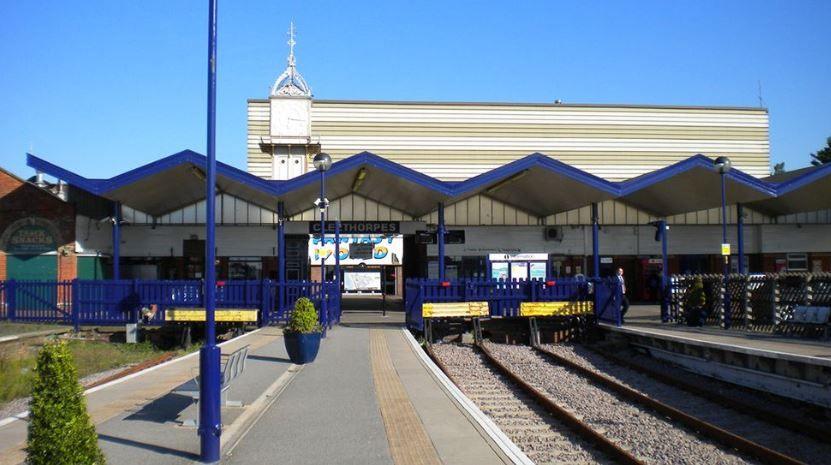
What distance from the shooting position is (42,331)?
66.6 feet

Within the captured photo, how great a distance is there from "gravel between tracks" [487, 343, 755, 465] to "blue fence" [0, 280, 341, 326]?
8.45 m

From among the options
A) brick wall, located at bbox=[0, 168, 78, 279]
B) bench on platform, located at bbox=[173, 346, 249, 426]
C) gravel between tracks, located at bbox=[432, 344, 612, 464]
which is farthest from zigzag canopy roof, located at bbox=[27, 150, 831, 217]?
bench on platform, located at bbox=[173, 346, 249, 426]

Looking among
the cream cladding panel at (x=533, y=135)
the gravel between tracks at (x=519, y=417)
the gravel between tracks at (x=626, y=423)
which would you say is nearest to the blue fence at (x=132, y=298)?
the gravel between tracks at (x=519, y=417)

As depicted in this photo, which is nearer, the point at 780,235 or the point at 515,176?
the point at 515,176

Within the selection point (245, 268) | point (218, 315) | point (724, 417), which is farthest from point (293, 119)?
point (724, 417)

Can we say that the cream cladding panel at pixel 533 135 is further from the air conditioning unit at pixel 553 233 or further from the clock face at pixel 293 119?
the air conditioning unit at pixel 553 233

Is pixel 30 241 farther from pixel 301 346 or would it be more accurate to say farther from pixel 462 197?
pixel 301 346

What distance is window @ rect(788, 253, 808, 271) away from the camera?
3506cm

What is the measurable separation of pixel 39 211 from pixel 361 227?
1276 centimetres

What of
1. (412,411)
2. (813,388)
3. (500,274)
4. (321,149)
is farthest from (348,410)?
(321,149)

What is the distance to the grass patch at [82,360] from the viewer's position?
14.1 m

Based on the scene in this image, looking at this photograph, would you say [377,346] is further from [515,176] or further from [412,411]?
[515,176]

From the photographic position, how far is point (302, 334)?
14.2 m

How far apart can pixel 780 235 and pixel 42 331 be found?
31.3 meters
